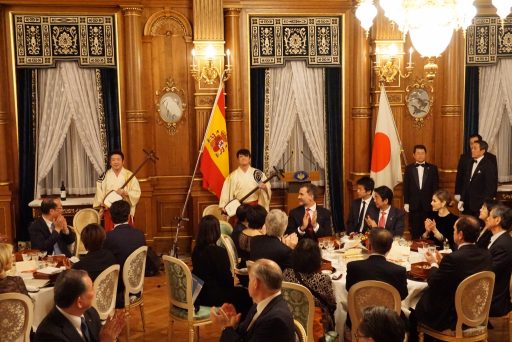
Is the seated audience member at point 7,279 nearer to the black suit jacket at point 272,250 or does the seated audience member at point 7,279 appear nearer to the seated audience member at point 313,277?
the black suit jacket at point 272,250

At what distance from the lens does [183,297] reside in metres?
5.15

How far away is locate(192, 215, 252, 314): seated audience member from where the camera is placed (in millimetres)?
4961

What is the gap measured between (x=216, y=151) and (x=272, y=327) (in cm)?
523

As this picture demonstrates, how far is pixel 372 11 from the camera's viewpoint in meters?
5.41

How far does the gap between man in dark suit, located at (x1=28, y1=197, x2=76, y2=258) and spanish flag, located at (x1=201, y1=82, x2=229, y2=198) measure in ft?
8.52

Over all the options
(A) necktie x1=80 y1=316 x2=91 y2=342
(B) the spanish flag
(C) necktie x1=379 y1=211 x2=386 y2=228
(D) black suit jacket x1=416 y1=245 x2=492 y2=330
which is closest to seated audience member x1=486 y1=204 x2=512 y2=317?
(D) black suit jacket x1=416 y1=245 x2=492 y2=330

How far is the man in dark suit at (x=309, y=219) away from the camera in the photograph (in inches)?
248

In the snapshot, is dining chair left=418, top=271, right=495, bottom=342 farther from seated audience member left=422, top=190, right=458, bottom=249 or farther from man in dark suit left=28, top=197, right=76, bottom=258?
man in dark suit left=28, top=197, right=76, bottom=258

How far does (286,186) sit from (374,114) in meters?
1.55

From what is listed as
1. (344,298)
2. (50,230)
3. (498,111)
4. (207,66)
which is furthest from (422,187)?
(50,230)

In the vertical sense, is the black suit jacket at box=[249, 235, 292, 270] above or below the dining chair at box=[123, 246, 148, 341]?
above

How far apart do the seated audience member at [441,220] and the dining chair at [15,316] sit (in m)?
3.61

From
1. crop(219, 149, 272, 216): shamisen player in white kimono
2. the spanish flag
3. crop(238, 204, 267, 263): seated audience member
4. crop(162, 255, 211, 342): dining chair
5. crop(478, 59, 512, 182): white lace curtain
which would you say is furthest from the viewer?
crop(478, 59, 512, 182): white lace curtain

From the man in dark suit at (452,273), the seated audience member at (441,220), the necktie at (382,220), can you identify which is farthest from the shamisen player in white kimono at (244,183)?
the man in dark suit at (452,273)
